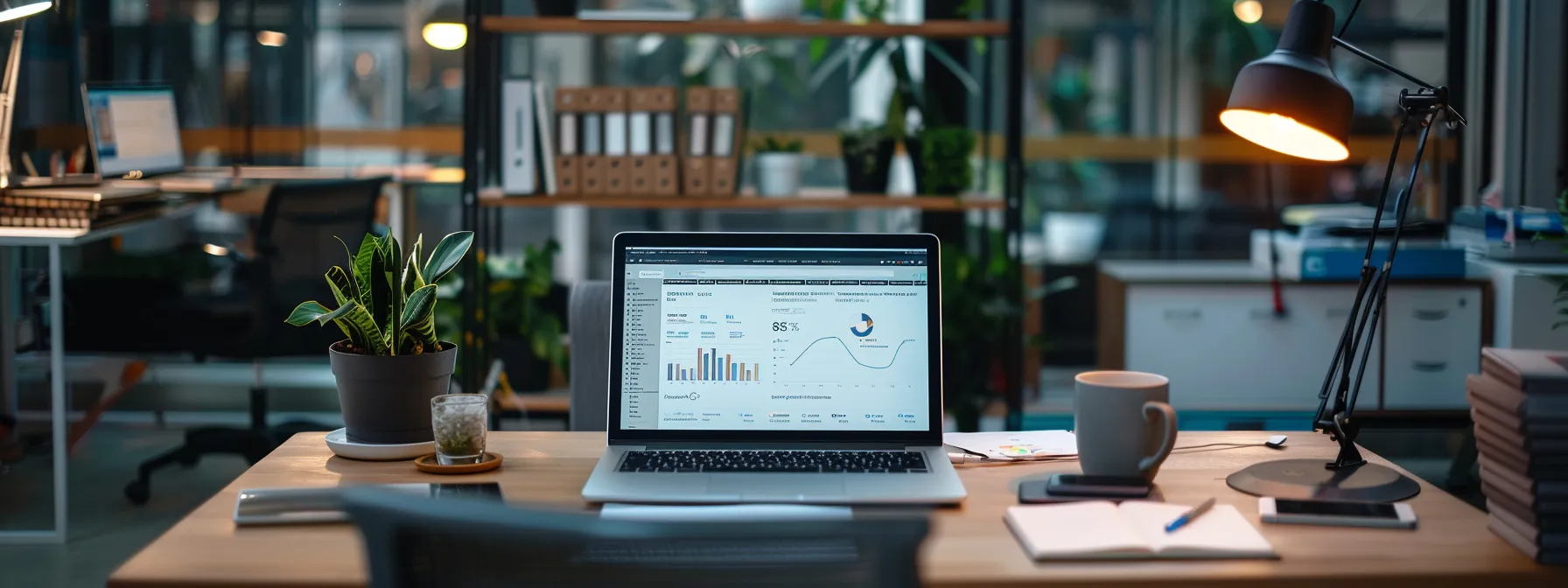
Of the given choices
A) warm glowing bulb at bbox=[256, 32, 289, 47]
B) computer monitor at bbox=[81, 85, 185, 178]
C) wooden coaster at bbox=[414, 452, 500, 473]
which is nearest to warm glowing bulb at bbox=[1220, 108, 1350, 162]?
wooden coaster at bbox=[414, 452, 500, 473]

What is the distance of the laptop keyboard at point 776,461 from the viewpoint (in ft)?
5.01

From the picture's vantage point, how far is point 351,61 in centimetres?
505

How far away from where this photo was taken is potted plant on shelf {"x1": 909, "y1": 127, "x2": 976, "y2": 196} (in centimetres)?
381

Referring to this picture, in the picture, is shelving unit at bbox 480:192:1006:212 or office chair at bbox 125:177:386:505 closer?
shelving unit at bbox 480:192:1006:212

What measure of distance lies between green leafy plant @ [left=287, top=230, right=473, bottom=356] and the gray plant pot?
30 millimetres

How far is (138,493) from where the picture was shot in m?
3.91

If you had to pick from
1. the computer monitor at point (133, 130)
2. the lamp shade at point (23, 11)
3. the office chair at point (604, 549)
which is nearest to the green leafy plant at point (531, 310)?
the computer monitor at point (133, 130)

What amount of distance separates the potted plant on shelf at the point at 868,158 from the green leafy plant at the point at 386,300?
2.20m

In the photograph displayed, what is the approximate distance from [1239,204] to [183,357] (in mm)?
3948

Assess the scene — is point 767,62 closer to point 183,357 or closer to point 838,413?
point 183,357

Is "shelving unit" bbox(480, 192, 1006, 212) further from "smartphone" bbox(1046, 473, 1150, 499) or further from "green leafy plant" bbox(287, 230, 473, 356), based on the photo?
"smartphone" bbox(1046, 473, 1150, 499)

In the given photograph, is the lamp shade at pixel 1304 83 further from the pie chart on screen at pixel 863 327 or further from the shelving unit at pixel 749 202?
the shelving unit at pixel 749 202

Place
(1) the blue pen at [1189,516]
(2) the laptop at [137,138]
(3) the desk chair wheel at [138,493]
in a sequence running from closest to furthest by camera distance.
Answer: (1) the blue pen at [1189,516], (3) the desk chair wheel at [138,493], (2) the laptop at [137,138]

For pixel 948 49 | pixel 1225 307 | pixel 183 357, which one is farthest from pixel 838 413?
pixel 183 357
